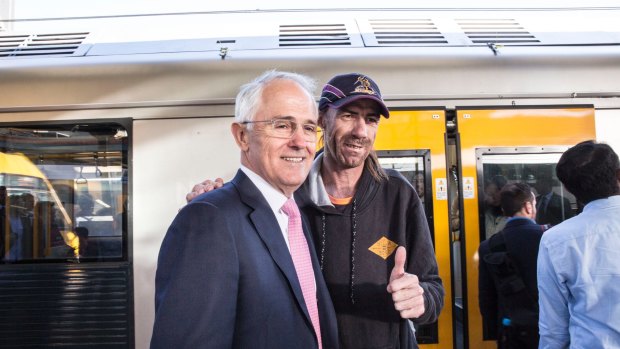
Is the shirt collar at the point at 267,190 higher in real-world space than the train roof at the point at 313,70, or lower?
lower

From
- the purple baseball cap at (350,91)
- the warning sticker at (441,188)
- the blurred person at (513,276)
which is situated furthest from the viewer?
the warning sticker at (441,188)

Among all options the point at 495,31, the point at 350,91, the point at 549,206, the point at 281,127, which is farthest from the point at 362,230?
the point at 495,31

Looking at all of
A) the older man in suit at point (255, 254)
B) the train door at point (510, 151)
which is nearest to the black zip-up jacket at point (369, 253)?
the older man in suit at point (255, 254)

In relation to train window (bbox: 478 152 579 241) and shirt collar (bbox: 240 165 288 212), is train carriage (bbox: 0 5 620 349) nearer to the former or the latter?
train window (bbox: 478 152 579 241)

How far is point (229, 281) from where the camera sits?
105cm

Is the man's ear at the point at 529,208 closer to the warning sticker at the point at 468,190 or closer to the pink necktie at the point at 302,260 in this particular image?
the warning sticker at the point at 468,190

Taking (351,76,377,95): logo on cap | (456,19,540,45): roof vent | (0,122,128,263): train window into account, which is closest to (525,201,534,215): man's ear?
(456,19,540,45): roof vent

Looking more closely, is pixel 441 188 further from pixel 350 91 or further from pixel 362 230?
pixel 350 91

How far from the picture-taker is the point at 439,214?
9.97 ft

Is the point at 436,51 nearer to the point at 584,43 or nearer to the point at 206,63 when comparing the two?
the point at 584,43

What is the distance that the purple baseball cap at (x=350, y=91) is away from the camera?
1.63 meters

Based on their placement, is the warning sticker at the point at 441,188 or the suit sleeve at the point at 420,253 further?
the warning sticker at the point at 441,188

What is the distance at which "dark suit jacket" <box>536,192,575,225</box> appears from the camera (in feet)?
10.3

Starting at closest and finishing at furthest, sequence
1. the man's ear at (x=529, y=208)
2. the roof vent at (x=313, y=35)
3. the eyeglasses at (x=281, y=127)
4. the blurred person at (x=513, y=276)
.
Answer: the eyeglasses at (x=281, y=127), the blurred person at (x=513, y=276), the man's ear at (x=529, y=208), the roof vent at (x=313, y=35)
